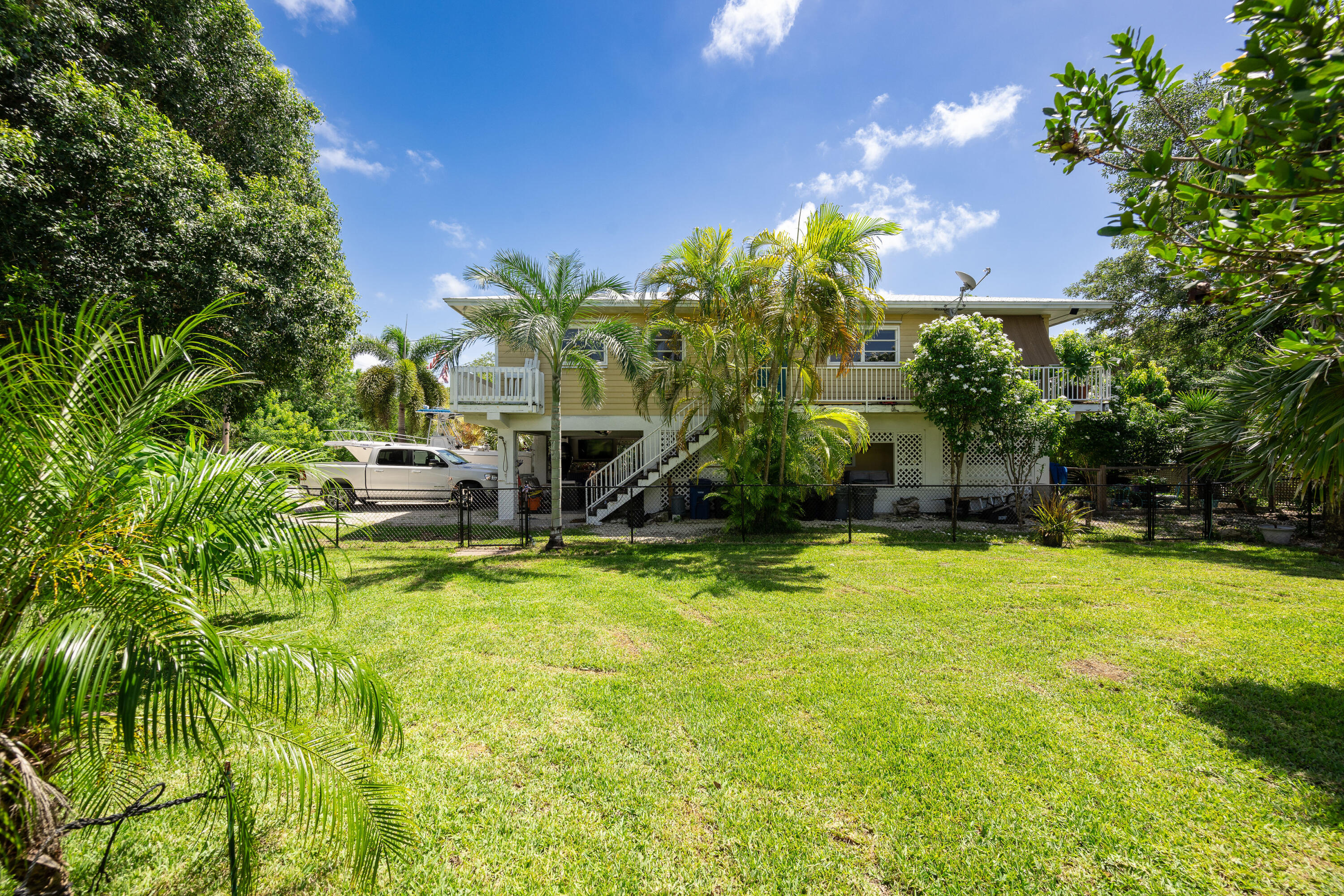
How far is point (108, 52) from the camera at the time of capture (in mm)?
9016

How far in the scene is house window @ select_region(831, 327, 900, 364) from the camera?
16.0 m

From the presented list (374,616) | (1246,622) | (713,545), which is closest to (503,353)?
(713,545)

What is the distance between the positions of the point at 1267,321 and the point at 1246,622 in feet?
12.0

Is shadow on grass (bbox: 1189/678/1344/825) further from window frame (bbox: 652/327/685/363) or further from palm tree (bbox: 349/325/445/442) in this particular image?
palm tree (bbox: 349/325/445/442)

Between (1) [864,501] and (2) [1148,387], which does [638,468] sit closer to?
(1) [864,501]

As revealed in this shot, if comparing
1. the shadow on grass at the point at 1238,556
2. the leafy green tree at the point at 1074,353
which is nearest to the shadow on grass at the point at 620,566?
the shadow on grass at the point at 1238,556

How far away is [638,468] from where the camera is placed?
14328 mm

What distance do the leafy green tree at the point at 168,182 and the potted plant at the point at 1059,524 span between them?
13810 mm

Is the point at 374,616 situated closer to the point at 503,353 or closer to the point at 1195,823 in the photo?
the point at 1195,823

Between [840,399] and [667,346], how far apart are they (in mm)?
5269

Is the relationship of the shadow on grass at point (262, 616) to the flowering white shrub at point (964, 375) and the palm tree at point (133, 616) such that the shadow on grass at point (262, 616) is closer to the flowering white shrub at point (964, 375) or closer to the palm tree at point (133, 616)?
the palm tree at point (133, 616)

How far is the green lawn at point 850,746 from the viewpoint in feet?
8.12

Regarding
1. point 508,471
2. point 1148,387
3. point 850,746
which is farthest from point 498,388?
point 1148,387

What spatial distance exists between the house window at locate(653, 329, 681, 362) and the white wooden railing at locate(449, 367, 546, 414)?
3.39 meters
